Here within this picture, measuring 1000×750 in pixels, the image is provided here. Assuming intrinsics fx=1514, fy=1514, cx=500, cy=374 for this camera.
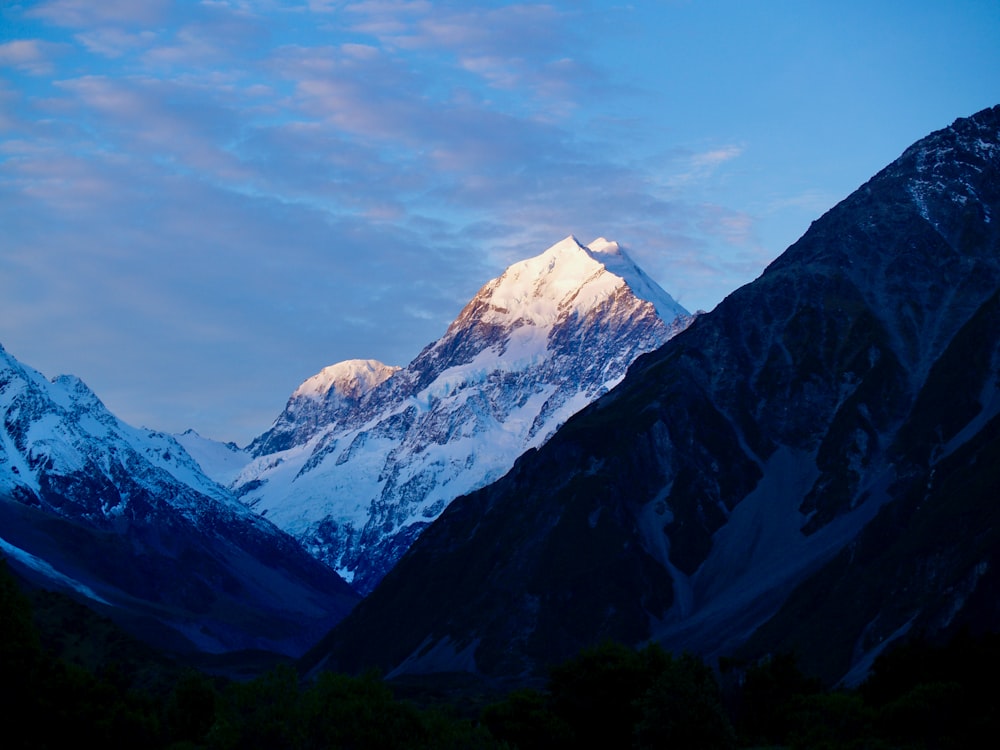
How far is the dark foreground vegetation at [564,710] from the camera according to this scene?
104m

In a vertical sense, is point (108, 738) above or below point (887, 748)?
above

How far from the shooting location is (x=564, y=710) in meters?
130

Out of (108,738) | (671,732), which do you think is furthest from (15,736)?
(671,732)

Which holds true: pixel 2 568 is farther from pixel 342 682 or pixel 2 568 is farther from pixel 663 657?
pixel 663 657

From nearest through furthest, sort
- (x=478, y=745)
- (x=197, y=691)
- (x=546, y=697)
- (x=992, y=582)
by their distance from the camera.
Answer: (x=478, y=745) < (x=546, y=697) < (x=197, y=691) < (x=992, y=582)

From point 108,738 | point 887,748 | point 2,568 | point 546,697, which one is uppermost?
point 2,568

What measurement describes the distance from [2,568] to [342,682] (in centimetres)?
3259

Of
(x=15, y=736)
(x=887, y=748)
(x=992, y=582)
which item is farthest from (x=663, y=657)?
(x=992, y=582)

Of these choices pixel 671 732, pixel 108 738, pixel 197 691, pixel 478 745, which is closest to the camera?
pixel 478 745

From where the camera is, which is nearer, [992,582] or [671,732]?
[671,732]

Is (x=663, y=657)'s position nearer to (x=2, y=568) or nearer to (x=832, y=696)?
(x=832, y=696)

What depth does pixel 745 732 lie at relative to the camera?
138m

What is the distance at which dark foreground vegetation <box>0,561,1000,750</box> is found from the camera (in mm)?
103875

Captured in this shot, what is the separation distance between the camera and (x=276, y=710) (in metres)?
104
